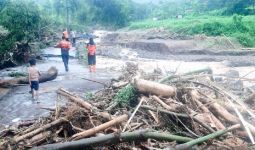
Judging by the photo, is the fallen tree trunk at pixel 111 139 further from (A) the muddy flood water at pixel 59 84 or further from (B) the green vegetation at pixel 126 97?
(A) the muddy flood water at pixel 59 84

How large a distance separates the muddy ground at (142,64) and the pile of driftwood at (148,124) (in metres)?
1.63

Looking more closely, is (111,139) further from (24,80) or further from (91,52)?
(91,52)

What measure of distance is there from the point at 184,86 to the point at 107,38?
3072 centimetres

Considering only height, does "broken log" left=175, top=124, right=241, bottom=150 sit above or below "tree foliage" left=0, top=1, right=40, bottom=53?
below

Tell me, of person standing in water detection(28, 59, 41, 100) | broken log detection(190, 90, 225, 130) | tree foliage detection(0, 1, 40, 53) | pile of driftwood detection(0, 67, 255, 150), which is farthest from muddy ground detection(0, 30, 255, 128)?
broken log detection(190, 90, 225, 130)

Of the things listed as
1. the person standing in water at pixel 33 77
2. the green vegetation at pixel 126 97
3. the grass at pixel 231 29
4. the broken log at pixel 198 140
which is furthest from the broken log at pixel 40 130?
the grass at pixel 231 29

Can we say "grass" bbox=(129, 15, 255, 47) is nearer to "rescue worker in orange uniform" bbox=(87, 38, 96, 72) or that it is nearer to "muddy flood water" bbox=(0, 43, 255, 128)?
"muddy flood water" bbox=(0, 43, 255, 128)

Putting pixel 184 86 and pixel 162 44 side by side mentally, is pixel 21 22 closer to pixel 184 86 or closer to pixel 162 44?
pixel 162 44

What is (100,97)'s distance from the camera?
7637mm

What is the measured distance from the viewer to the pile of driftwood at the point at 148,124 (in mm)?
5059

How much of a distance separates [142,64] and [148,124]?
13.8 meters

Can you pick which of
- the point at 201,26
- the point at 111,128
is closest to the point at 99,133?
the point at 111,128

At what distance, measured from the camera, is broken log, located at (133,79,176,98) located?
257 inches

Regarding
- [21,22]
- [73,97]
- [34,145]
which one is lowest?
[34,145]
